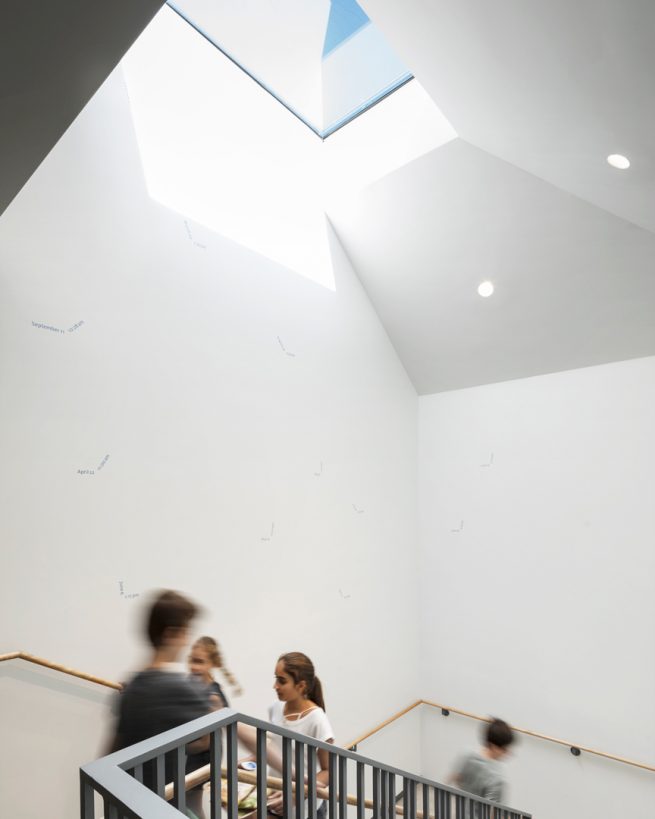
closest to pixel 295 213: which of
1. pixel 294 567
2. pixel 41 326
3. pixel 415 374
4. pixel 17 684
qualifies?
pixel 415 374

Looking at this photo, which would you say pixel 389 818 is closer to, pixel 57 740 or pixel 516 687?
pixel 57 740

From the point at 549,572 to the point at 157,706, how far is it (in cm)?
364

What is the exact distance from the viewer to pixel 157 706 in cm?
168

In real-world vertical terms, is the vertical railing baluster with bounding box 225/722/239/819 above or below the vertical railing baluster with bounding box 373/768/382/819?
above

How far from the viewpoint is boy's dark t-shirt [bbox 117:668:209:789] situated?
1.67 meters

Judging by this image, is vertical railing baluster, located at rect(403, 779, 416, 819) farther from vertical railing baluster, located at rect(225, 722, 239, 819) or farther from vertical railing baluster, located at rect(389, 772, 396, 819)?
vertical railing baluster, located at rect(225, 722, 239, 819)

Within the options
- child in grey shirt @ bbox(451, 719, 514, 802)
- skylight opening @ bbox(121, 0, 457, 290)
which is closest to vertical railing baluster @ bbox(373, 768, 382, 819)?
child in grey shirt @ bbox(451, 719, 514, 802)

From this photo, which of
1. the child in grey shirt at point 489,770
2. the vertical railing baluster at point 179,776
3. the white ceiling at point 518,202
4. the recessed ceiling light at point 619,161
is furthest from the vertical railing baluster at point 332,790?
the recessed ceiling light at point 619,161

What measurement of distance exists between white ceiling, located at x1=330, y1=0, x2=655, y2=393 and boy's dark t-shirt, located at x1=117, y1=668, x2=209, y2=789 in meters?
2.48

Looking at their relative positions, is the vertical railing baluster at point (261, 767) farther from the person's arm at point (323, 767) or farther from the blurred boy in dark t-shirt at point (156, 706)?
the person's arm at point (323, 767)

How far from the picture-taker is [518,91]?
2.71 meters

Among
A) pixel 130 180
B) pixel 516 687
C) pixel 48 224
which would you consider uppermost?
pixel 130 180

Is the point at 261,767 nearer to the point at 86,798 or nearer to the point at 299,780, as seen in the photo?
the point at 299,780

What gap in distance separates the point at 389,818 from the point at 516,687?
3.25 meters
